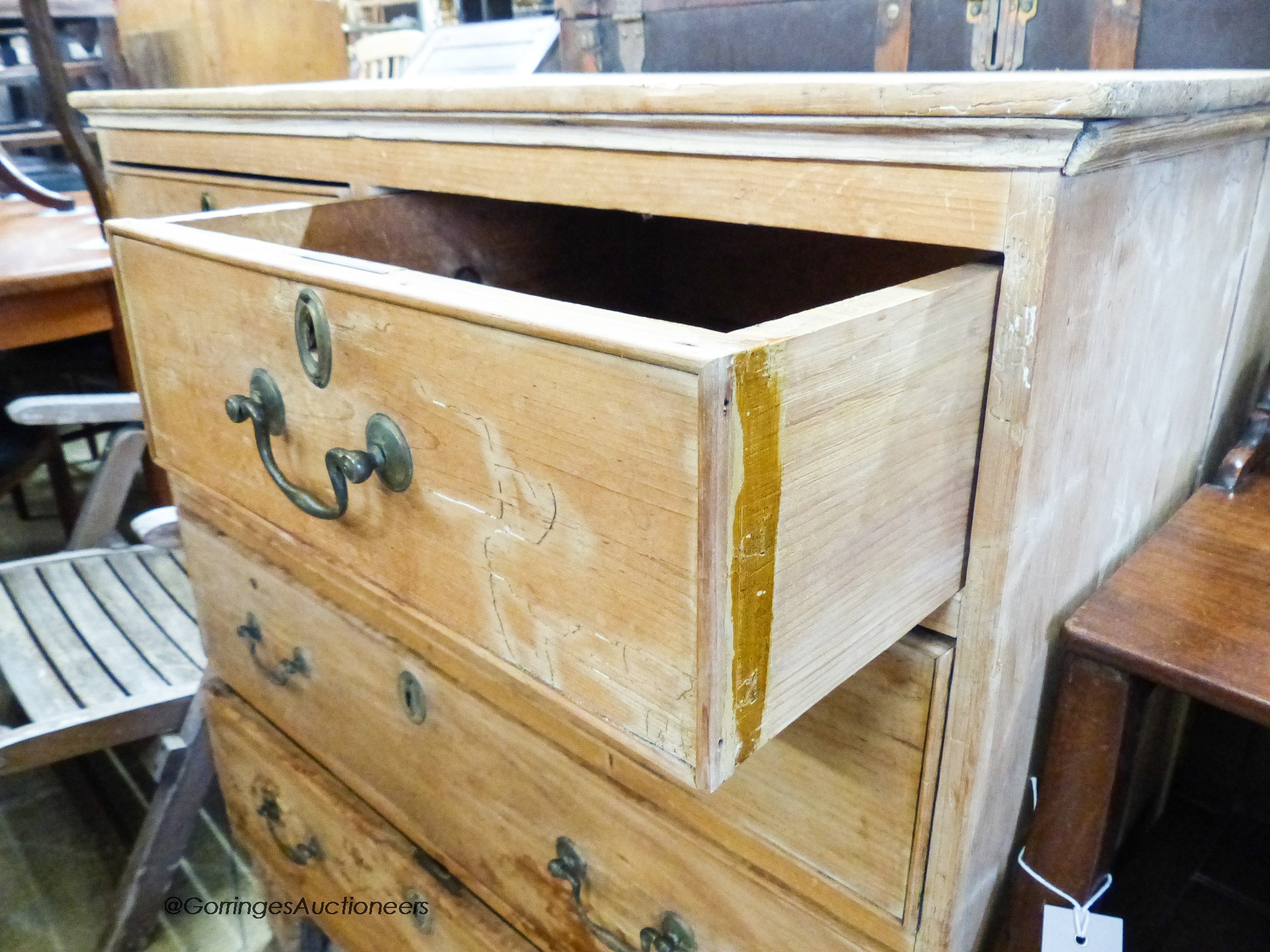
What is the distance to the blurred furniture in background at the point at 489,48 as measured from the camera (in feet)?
3.99

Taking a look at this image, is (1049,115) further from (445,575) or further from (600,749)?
(600,749)

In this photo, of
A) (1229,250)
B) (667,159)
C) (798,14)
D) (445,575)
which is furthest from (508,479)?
(798,14)

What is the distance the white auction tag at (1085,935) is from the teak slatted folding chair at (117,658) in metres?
0.92

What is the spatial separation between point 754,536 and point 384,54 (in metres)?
2.25

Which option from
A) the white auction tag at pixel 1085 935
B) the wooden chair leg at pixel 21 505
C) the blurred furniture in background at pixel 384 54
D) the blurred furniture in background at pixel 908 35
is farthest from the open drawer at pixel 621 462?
the wooden chair leg at pixel 21 505

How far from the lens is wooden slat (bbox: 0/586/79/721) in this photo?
3.48 ft

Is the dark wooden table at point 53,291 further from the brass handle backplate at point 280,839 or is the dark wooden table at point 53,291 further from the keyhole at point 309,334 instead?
the keyhole at point 309,334

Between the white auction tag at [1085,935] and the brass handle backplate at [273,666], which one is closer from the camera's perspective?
the white auction tag at [1085,935]

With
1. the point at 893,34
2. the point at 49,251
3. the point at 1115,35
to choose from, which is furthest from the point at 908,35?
the point at 49,251

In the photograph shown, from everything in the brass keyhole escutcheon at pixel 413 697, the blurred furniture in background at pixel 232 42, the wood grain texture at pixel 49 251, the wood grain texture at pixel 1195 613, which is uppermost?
the blurred furniture in background at pixel 232 42

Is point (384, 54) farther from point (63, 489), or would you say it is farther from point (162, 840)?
point (162, 840)

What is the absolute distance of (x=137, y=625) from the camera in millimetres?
1237

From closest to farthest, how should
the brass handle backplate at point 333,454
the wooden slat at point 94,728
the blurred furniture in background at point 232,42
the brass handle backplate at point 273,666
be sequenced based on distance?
the brass handle backplate at point 333,454 → the brass handle backplate at point 273,666 → the wooden slat at point 94,728 → the blurred furniture in background at point 232,42

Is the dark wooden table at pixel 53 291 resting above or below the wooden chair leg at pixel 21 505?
above
